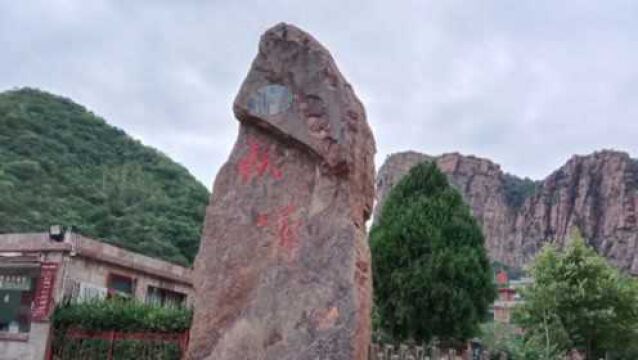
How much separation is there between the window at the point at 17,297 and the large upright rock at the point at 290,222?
999 centimetres

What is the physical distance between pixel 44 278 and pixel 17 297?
1084 mm

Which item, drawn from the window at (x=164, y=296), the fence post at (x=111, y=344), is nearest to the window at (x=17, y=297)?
the fence post at (x=111, y=344)

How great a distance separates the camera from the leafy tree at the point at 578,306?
1708 centimetres

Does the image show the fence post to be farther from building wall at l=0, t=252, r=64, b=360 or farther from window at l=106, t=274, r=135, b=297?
window at l=106, t=274, r=135, b=297

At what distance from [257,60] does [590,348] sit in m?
15.1

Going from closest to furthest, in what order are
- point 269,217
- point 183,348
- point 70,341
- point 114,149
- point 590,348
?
point 269,217, point 183,348, point 70,341, point 590,348, point 114,149

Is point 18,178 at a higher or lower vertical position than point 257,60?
higher

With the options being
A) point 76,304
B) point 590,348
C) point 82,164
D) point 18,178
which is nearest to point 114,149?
point 82,164

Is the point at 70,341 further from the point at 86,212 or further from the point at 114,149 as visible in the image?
the point at 114,149

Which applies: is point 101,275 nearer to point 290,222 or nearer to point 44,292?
point 44,292

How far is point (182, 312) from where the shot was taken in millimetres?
12391

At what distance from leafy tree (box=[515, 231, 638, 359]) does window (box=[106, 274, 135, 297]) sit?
9525 millimetres

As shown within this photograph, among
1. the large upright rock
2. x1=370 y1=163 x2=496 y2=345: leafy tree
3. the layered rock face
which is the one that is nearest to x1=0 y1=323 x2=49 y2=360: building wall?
x1=370 y1=163 x2=496 y2=345: leafy tree

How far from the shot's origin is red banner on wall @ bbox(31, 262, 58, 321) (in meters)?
13.7
